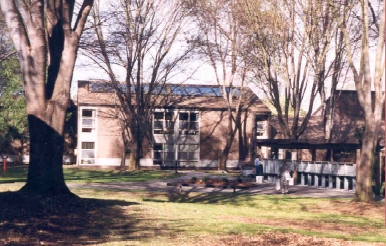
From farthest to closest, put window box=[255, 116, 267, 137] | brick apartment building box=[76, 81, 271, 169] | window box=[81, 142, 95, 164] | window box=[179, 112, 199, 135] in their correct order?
window box=[255, 116, 267, 137], window box=[179, 112, 199, 135], brick apartment building box=[76, 81, 271, 169], window box=[81, 142, 95, 164]

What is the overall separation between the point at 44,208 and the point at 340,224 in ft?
26.0

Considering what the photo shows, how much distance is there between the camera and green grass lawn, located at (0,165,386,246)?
454 inches

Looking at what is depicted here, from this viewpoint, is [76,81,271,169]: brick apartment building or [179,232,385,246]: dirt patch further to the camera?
[76,81,271,169]: brick apartment building

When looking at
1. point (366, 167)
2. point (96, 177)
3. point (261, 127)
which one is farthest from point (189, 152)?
point (366, 167)

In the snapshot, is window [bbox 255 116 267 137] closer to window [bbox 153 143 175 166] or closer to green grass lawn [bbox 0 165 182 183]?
window [bbox 153 143 175 166]

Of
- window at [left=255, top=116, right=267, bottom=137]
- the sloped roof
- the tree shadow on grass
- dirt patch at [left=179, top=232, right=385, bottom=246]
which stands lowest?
dirt patch at [left=179, top=232, right=385, bottom=246]

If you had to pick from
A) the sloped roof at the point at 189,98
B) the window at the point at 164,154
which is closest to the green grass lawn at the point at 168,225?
the sloped roof at the point at 189,98

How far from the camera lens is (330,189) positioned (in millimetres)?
29688

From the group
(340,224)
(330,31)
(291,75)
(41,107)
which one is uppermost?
(330,31)

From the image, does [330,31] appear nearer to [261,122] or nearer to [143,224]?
[143,224]

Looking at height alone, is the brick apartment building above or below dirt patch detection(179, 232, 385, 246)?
above

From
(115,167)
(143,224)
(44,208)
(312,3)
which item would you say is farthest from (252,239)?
(115,167)

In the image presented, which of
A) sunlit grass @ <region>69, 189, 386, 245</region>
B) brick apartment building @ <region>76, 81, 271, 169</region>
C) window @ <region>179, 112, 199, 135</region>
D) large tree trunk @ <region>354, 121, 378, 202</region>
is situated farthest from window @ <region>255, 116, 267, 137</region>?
large tree trunk @ <region>354, 121, 378, 202</region>

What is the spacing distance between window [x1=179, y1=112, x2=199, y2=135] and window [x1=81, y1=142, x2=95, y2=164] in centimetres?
857
